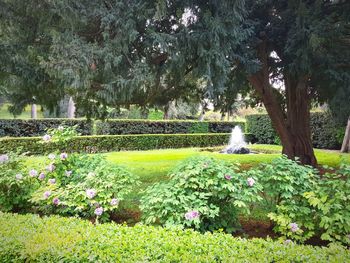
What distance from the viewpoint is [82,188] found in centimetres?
427

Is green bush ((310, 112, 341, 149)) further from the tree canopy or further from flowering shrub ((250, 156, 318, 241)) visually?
flowering shrub ((250, 156, 318, 241))

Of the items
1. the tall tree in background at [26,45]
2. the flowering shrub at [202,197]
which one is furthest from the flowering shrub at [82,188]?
the tall tree in background at [26,45]

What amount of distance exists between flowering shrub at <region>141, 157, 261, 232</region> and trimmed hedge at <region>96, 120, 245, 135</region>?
12.3 m

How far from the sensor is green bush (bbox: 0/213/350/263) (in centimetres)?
258

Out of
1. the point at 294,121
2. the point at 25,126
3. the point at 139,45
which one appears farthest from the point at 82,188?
the point at 25,126

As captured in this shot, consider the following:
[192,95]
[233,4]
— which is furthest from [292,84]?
[233,4]

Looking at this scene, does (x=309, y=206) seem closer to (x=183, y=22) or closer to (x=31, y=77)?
(x=183, y=22)

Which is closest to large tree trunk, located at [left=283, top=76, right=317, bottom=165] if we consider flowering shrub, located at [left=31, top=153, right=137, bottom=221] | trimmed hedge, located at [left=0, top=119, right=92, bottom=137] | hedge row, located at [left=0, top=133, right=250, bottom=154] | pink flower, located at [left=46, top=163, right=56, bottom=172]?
flowering shrub, located at [left=31, top=153, right=137, bottom=221]

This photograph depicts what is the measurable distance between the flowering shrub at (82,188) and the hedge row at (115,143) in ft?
22.0

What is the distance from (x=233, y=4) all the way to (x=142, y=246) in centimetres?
346

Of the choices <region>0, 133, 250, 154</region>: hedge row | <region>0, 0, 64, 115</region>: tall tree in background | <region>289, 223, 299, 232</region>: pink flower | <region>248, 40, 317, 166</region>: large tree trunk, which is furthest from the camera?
<region>0, 133, 250, 154</region>: hedge row

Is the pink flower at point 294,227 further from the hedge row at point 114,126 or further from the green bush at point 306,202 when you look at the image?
the hedge row at point 114,126

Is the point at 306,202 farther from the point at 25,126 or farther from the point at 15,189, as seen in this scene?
the point at 25,126

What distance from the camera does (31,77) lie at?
514 centimetres
